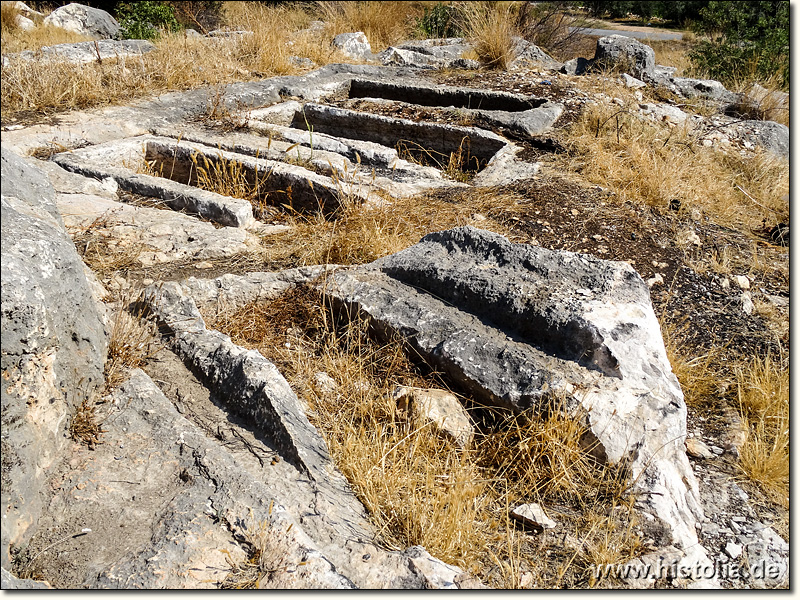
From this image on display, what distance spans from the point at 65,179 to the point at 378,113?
10.1ft

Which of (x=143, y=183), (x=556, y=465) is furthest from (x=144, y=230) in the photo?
(x=556, y=465)

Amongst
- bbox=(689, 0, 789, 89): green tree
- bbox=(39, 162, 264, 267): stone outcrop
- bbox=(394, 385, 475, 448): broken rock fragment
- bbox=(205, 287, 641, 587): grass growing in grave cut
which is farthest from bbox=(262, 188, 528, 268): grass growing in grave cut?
bbox=(689, 0, 789, 89): green tree

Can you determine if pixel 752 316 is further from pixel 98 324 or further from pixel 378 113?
pixel 378 113

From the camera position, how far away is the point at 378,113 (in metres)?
6.23

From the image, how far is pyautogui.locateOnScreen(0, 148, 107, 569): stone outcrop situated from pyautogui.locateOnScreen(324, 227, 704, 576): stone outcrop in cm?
123

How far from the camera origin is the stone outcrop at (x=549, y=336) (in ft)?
7.42

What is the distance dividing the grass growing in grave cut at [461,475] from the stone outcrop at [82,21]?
35.5ft

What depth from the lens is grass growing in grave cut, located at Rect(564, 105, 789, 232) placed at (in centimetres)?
475

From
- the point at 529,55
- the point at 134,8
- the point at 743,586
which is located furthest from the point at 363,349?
the point at 134,8

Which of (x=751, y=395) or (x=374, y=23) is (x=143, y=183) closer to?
(x=751, y=395)

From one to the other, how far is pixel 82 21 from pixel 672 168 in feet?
35.6

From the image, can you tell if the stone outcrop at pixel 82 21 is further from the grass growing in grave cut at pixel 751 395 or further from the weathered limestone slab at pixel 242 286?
the grass growing in grave cut at pixel 751 395

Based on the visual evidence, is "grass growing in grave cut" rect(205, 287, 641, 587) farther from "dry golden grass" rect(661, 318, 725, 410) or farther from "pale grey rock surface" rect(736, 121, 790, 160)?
"pale grey rock surface" rect(736, 121, 790, 160)

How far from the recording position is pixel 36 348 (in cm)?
176
